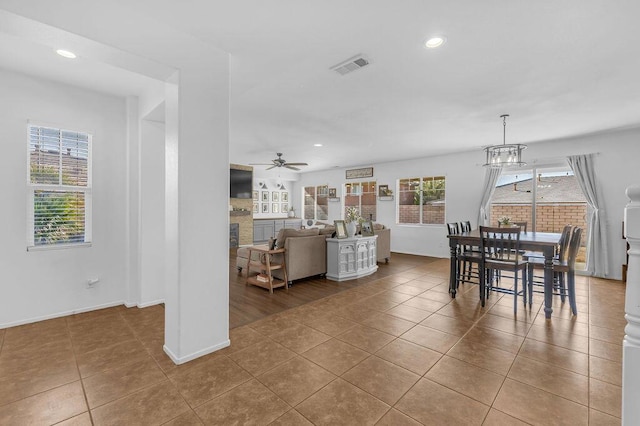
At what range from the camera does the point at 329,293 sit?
4176mm

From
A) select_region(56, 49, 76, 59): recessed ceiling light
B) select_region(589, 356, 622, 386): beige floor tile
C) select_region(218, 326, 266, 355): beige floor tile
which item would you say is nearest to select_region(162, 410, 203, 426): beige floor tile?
select_region(218, 326, 266, 355): beige floor tile

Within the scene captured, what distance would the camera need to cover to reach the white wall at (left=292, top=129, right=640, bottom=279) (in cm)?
492

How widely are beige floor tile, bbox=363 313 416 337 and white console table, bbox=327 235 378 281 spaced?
1694 millimetres

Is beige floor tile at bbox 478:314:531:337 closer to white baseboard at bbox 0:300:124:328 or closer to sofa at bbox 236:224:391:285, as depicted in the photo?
sofa at bbox 236:224:391:285

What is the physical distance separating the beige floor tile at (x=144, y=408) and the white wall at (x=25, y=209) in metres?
2.11

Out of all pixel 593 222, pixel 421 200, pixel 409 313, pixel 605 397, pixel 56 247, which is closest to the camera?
pixel 605 397

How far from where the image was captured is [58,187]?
10.4 feet

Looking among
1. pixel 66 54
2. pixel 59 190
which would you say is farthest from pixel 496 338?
pixel 59 190

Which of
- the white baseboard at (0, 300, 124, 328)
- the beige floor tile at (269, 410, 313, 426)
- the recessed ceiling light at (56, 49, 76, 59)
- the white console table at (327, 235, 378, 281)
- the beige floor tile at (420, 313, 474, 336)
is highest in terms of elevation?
the recessed ceiling light at (56, 49, 76, 59)

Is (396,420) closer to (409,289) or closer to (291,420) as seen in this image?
(291,420)

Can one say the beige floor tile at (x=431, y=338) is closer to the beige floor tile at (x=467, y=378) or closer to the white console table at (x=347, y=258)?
the beige floor tile at (x=467, y=378)

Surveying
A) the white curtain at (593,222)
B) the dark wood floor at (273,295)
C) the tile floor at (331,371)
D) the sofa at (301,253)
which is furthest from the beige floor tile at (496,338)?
the white curtain at (593,222)

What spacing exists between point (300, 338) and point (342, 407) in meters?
0.98

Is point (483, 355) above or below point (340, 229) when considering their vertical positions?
below
